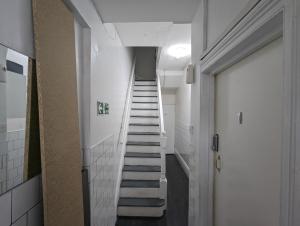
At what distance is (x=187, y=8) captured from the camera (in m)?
1.79

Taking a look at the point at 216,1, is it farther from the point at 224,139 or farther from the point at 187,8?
the point at 224,139

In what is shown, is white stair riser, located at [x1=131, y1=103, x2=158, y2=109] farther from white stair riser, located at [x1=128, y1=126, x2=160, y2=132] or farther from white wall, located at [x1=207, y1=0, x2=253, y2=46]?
white wall, located at [x1=207, y1=0, x2=253, y2=46]

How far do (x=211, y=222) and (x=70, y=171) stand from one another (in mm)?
1221

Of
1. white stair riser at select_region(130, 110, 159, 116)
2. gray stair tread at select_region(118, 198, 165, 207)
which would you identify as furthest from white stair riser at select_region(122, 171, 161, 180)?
white stair riser at select_region(130, 110, 159, 116)

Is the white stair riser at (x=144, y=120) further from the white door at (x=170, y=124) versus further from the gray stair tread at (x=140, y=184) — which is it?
the white door at (x=170, y=124)

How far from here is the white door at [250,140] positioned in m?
0.86

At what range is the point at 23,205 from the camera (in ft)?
2.74

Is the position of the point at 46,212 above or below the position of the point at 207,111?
below

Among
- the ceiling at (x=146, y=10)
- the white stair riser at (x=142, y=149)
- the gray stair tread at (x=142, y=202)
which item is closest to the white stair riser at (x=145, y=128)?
the white stair riser at (x=142, y=149)

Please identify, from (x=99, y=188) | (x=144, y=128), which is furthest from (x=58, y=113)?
(x=144, y=128)

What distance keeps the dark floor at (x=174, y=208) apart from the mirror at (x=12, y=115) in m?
2.36

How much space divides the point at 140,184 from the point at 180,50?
8.01 ft

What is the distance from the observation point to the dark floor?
2.77m

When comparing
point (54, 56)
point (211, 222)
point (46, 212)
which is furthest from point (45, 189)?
point (211, 222)
